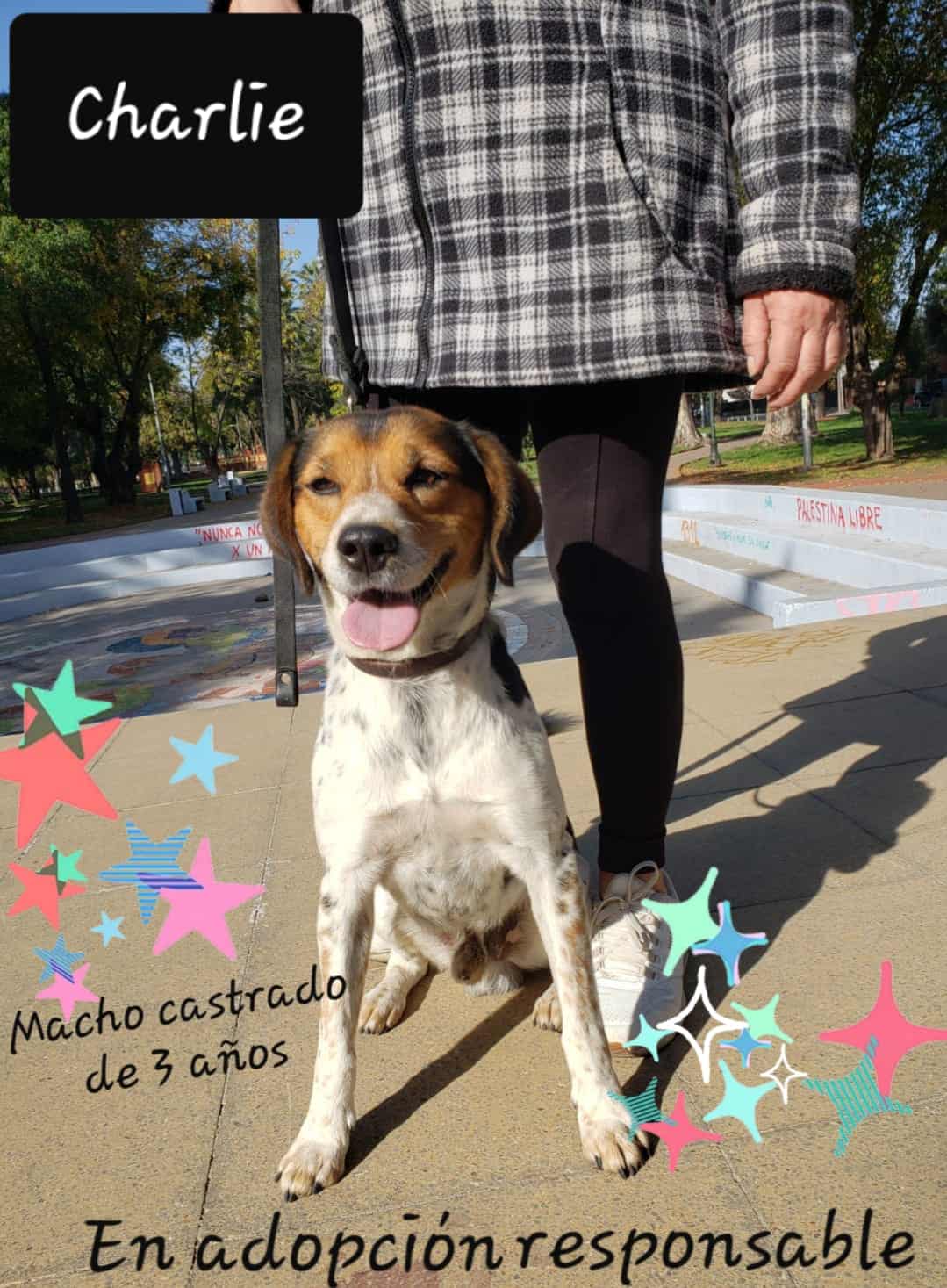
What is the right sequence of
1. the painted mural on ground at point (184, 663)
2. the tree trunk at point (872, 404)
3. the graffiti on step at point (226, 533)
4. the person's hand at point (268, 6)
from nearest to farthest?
the person's hand at point (268, 6) < the painted mural on ground at point (184, 663) < the graffiti on step at point (226, 533) < the tree trunk at point (872, 404)

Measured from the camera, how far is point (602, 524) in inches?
98.7

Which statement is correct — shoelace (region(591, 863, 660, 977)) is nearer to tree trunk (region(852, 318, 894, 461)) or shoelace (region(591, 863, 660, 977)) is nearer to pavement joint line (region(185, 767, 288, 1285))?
pavement joint line (region(185, 767, 288, 1285))

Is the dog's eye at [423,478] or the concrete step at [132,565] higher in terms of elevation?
the dog's eye at [423,478]

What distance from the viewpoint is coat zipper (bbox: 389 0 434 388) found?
2.35m

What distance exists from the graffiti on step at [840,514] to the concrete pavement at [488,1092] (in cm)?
805

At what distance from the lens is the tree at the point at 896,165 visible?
19344 mm

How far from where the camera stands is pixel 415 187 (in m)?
2.43

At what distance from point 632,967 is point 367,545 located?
1.22m

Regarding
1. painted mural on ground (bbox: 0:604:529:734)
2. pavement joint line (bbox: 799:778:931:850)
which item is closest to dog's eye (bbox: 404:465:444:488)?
pavement joint line (bbox: 799:778:931:850)

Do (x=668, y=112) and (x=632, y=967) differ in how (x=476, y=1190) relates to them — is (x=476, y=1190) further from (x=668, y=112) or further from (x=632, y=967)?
(x=668, y=112)

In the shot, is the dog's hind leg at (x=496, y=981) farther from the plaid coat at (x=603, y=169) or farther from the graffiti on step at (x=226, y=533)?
the graffiti on step at (x=226, y=533)

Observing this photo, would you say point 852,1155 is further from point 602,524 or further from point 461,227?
point 461,227

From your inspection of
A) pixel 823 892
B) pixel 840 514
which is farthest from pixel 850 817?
pixel 840 514

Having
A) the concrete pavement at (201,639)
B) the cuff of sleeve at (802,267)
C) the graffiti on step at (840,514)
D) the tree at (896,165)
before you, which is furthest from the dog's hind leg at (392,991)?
the tree at (896,165)
